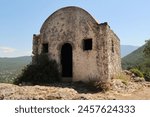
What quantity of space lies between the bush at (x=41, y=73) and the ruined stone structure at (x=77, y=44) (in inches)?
19.5

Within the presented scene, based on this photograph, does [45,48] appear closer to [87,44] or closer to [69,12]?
[69,12]

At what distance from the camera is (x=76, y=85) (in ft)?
56.0

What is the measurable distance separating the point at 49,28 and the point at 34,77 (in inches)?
155

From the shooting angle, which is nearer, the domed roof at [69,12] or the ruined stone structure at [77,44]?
the ruined stone structure at [77,44]

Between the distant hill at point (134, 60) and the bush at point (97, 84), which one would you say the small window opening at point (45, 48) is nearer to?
the bush at point (97, 84)

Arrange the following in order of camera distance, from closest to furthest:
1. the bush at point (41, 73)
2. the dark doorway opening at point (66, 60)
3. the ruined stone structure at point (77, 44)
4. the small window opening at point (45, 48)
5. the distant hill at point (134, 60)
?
the ruined stone structure at point (77, 44) → the bush at point (41, 73) → the dark doorway opening at point (66, 60) → the small window opening at point (45, 48) → the distant hill at point (134, 60)

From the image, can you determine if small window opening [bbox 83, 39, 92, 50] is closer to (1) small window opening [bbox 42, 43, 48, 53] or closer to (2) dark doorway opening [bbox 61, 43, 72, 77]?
(2) dark doorway opening [bbox 61, 43, 72, 77]

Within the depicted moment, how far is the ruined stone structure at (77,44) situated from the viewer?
17062 millimetres

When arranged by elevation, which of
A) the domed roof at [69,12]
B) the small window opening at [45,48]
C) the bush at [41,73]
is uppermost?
the domed roof at [69,12]

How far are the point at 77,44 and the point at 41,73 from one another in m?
3.13

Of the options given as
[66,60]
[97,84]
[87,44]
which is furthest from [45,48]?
[97,84]

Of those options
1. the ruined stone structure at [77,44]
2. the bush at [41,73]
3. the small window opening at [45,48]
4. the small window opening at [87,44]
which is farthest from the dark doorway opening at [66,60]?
the small window opening at [87,44]

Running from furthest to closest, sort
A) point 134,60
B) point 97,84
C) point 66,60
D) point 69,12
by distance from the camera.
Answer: point 134,60, point 66,60, point 69,12, point 97,84

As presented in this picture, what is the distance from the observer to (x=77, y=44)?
18.1 m
